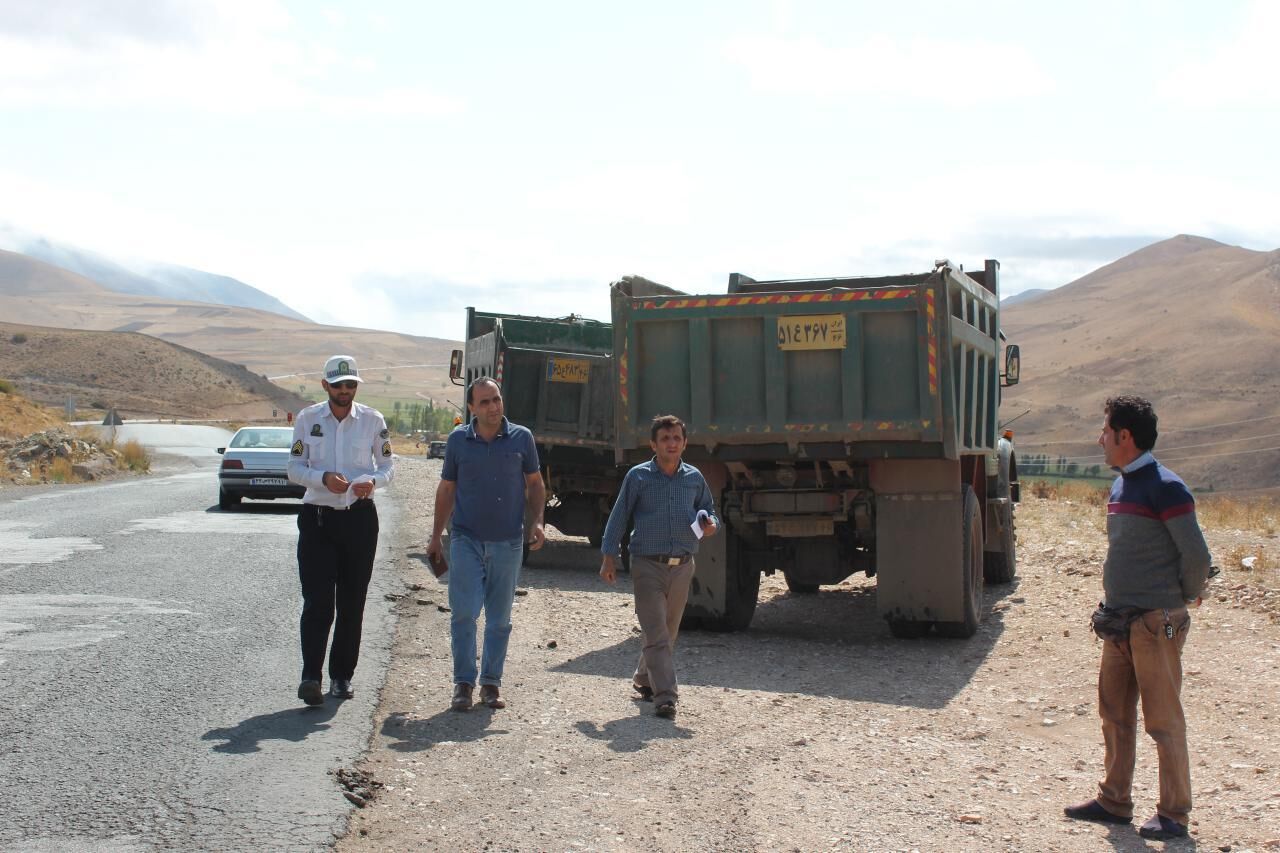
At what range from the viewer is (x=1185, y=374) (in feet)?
374

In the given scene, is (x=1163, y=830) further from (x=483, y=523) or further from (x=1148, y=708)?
(x=483, y=523)

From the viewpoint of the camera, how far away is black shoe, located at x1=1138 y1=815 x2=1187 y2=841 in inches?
216

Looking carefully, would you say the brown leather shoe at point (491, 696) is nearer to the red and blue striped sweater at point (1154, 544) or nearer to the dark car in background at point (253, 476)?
the red and blue striped sweater at point (1154, 544)

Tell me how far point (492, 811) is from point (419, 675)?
10.2ft

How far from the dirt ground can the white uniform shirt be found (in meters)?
1.24

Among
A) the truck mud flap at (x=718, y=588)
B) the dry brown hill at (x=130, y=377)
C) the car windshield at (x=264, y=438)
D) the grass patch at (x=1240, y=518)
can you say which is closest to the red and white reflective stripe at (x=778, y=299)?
the truck mud flap at (x=718, y=588)

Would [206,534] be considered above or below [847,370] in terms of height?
below

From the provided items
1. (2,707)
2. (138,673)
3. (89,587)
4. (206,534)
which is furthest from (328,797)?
(206,534)

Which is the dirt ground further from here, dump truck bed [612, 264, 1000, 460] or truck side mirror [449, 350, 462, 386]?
truck side mirror [449, 350, 462, 386]

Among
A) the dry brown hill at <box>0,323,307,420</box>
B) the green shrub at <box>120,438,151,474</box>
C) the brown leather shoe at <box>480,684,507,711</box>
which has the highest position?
the dry brown hill at <box>0,323,307,420</box>

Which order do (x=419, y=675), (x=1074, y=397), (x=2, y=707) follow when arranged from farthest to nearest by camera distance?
(x=1074, y=397)
(x=419, y=675)
(x=2, y=707)

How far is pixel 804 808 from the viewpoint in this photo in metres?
5.77

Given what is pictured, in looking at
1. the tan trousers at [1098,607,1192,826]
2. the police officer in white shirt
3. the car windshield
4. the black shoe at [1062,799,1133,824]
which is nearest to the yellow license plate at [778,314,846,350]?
the police officer in white shirt

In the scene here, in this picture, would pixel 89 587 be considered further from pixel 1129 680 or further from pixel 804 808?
pixel 1129 680
